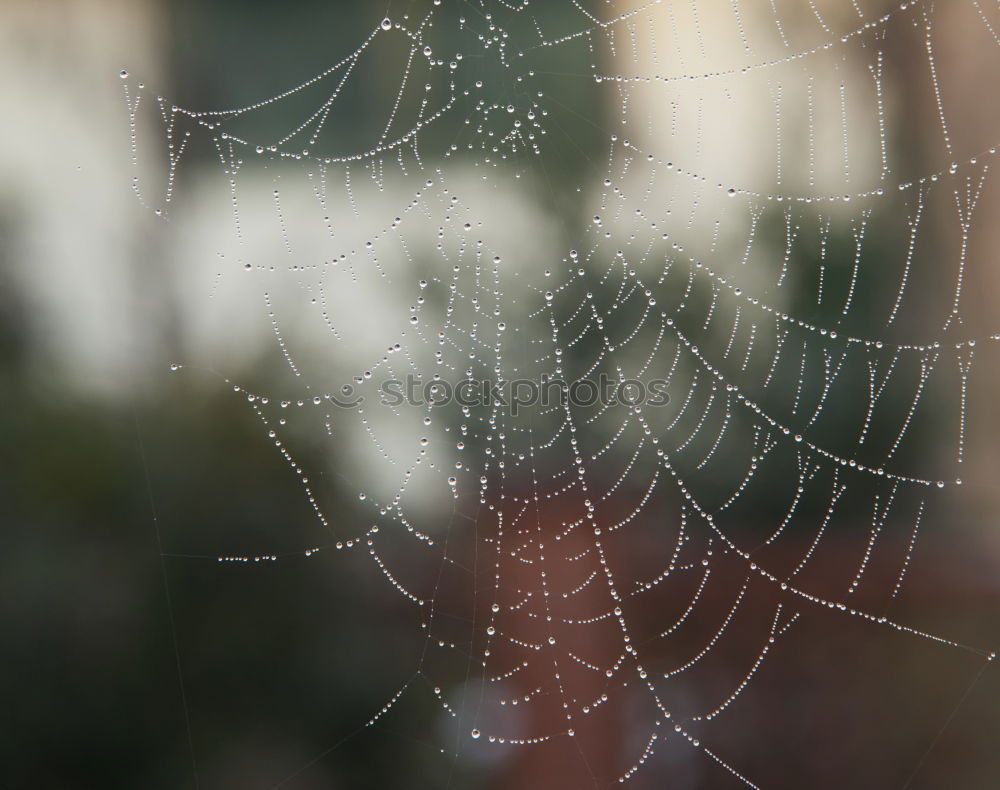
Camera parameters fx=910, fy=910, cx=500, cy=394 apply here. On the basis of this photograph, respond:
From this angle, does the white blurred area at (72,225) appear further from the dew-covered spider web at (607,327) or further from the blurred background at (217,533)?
the dew-covered spider web at (607,327)

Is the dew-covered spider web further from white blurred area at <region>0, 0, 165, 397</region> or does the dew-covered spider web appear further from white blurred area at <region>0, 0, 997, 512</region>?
white blurred area at <region>0, 0, 165, 397</region>

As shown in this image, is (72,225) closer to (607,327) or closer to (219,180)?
(219,180)

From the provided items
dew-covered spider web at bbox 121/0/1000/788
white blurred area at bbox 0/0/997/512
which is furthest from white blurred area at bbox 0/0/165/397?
dew-covered spider web at bbox 121/0/1000/788

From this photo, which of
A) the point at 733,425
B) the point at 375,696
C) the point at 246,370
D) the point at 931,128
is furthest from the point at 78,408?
the point at 931,128

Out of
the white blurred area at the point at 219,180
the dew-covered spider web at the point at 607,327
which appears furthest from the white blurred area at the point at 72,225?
the dew-covered spider web at the point at 607,327

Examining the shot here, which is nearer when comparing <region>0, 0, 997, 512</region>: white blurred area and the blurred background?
<region>0, 0, 997, 512</region>: white blurred area

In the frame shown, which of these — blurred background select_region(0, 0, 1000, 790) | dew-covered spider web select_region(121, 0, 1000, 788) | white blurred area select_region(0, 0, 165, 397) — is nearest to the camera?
dew-covered spider web select_region(121, 0, 1000, 788)
